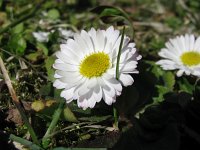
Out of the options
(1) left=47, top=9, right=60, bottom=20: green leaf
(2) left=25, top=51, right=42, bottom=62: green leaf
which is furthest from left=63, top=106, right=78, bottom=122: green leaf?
(1) left=47, top=9, right=60, bottom=20: green leaf

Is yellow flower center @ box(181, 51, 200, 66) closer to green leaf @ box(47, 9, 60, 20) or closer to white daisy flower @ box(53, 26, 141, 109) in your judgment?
white daisy flower @ box(53, 26, 141, 109)

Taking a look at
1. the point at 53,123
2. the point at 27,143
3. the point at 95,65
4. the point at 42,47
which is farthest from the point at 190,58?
the point at 27,143

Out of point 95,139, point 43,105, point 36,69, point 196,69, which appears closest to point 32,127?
point 43,105

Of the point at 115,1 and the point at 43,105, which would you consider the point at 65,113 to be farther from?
the point at 115,1

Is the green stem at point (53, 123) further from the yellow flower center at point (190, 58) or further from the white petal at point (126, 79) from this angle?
the yellow flower center at point (190, 58)

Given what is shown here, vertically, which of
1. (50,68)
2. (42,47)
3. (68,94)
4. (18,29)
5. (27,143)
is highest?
(18,29)

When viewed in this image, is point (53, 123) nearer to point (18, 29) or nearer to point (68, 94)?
point (68, 94)
